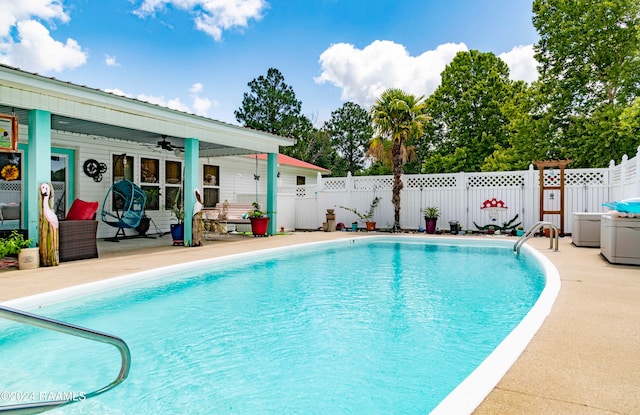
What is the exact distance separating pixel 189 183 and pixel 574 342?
7.65 meters

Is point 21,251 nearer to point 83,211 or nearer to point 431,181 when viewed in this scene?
point 83,211

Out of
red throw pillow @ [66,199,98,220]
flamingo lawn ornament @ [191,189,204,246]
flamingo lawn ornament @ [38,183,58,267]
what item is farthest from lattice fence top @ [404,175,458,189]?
flamingo lawn ornament @ [38,183,58,267]

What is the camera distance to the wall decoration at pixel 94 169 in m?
9.96

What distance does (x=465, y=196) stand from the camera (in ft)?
43.5

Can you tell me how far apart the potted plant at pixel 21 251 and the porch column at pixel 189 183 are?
3.12m

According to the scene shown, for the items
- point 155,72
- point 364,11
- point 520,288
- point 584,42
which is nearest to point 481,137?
point 584,42

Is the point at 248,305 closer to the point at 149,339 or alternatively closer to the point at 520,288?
the point at 149,339

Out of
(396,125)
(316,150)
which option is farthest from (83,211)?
(316,150)

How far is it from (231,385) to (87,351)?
141cm

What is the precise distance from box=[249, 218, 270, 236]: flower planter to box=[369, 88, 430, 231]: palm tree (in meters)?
4.40

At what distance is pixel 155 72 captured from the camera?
16312 mm

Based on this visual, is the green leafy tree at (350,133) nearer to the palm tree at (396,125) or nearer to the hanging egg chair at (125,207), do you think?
the palm tree at (396,125)

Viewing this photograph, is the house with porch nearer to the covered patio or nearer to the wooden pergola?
the covered patio

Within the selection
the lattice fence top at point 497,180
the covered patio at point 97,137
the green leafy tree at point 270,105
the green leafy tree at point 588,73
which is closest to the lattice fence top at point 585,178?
the lattice fence top at point 497,180
